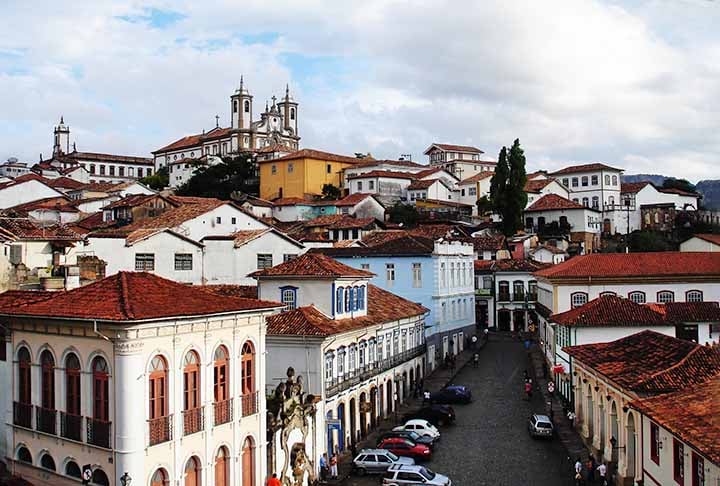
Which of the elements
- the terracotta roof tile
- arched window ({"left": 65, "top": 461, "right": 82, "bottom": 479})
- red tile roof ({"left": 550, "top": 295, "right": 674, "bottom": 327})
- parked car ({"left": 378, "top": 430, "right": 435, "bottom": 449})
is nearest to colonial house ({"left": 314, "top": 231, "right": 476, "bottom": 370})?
red tile roof ({"left": 550, "top": 295, "right": 674, "bottom": 327})

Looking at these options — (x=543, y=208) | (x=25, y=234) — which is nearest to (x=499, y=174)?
(x=543, y=208)

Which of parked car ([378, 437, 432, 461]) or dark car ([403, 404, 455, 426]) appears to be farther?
dark car ([403, 404, 455, 426])

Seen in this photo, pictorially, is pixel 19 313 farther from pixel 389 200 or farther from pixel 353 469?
pixel 389 200

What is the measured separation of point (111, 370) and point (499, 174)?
66137 mm

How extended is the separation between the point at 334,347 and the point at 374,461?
16.4 ft

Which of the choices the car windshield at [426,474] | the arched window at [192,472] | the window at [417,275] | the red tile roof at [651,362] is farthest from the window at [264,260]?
the arched window at [192,472]

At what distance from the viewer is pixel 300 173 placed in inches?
3976

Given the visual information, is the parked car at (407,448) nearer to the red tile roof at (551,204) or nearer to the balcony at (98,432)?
the balcony at (98,432)

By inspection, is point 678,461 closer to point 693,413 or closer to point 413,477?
point 693,413

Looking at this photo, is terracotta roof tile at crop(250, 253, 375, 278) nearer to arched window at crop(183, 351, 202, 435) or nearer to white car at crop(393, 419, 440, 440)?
white car at crop(393, 419, 440, 440)

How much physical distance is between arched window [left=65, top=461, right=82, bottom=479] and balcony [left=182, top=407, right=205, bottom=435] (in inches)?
112

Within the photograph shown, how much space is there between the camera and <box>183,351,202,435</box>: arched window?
21562 millimetres

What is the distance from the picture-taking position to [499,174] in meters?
82.6

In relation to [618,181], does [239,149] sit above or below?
above
